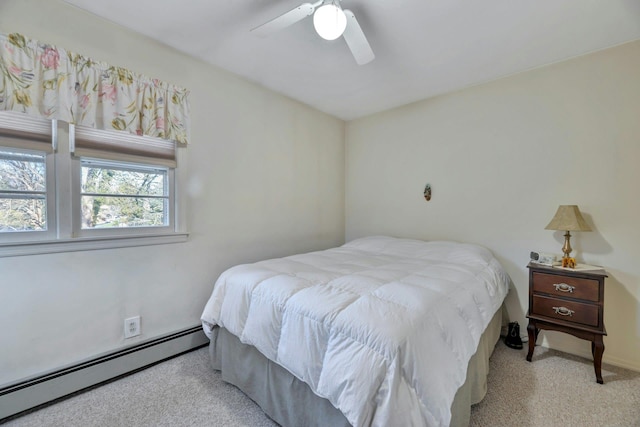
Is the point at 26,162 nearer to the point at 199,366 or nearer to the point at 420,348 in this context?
the point at 199,366

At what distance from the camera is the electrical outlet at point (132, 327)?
1.90 m

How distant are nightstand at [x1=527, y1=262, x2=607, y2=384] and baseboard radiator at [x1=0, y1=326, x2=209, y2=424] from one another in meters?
2.66

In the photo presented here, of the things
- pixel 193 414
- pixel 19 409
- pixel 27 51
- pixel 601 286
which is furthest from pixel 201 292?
pixel 601 286

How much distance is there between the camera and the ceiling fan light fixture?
56.7 inches

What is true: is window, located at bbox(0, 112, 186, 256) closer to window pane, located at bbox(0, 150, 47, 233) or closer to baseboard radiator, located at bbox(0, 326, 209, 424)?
window pane, located at bbox(0, 150, 47, 233)

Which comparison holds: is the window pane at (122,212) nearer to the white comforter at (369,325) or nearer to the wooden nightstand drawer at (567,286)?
the white comforter at (369,325)

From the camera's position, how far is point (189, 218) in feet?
7.32

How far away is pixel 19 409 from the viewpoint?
1.52 m

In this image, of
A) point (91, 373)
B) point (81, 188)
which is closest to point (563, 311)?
point (91, 373)

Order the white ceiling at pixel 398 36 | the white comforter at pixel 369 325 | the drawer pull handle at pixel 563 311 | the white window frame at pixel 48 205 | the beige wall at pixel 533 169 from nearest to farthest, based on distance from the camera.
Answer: the white comforter at pixel 369 325 < the white window frame at pixel 48 205 < the white ceiling at pixel 398 36 < the drawer pull handle at pixel 563 311 < the beige wall at pixel 533 169

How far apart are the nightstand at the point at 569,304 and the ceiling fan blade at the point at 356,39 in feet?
6.56

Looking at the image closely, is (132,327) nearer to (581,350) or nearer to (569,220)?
(569,220)

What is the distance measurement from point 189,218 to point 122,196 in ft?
1.55

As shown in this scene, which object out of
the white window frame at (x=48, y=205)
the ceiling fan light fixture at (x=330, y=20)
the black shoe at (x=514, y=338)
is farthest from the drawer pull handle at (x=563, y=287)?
the white window frame at (x=48, y=205)
